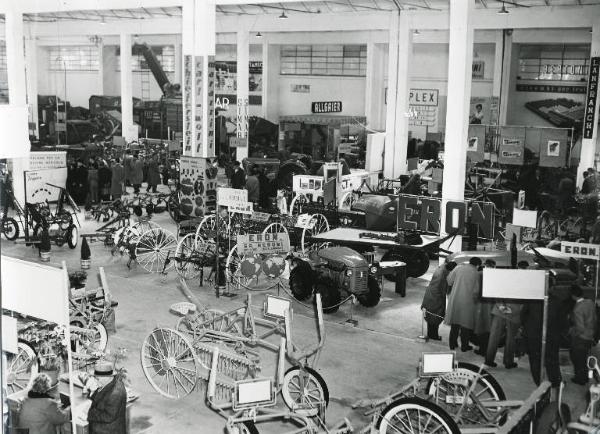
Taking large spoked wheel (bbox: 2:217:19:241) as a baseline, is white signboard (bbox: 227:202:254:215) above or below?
above

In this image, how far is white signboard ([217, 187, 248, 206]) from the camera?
13070mm

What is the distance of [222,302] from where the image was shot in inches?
509

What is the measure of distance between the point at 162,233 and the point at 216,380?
7.14 m

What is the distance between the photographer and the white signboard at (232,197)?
13070 millimetres

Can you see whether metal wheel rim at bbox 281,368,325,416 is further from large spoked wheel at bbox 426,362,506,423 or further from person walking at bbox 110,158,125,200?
person walking at bbox 110,158,125,200

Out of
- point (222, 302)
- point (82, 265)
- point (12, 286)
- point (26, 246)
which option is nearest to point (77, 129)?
point (26, 246)

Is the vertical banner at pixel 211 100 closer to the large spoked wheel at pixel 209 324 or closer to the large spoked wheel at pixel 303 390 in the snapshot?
the large spoked wheel at pixel 209 324

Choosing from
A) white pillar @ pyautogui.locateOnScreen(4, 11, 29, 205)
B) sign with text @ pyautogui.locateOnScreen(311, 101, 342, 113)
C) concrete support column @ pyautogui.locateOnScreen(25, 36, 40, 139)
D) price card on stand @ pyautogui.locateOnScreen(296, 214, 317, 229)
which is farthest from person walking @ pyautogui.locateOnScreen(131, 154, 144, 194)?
sign with text @ pyautogui.locateOnScreen(311, 101, 342, 113)

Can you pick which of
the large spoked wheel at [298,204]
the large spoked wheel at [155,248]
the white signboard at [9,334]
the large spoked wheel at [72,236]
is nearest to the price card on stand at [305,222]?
the large spoked wheel at [298,204]

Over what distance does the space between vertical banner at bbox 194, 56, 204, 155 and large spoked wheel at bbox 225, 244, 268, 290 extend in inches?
203

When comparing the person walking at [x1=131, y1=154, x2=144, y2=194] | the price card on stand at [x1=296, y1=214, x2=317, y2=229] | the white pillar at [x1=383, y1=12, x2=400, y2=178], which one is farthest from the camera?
the white pillar at [x1=383, y1=12, x2=400, y2=178]

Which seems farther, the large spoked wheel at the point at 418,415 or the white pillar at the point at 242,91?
the white pillar at the point at 242,91

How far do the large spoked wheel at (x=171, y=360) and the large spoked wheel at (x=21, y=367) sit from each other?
4.14 feet

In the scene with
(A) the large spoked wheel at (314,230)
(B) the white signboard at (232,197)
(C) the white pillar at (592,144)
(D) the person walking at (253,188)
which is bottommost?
(A) the large spoked wheel at (314,230)
